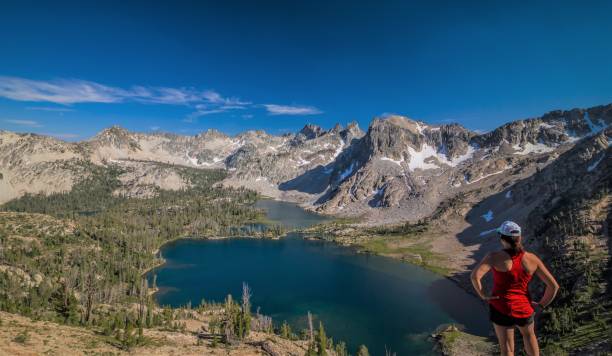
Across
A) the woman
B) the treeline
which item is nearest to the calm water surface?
the treeline

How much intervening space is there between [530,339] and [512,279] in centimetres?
166

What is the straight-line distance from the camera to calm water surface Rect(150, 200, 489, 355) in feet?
254

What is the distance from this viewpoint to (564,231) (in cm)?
9031

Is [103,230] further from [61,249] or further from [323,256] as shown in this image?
[323,256]

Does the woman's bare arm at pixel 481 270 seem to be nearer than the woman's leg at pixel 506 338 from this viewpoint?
Yes

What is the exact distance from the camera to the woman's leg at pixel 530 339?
7926mm

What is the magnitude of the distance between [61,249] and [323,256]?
92705 millimetres

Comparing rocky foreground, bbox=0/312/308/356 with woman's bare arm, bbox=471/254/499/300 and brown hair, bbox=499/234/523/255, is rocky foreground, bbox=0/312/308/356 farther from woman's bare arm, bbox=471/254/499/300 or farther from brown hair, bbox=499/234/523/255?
brown hair, bbox=499/234/523/255

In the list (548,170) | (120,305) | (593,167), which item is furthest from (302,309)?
(548,170)

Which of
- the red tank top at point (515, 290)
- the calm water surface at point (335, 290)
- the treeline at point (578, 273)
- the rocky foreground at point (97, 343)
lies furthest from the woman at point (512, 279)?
the calm water surface at point (335, 290)

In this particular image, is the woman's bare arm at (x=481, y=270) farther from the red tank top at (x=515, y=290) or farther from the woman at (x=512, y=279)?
the red tank top at (x=515, y=290)

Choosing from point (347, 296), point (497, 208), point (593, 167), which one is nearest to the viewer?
point (347, 296)

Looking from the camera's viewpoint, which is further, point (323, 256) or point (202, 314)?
point (323, 256)

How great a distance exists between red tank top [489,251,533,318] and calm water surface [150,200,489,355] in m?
67.6
